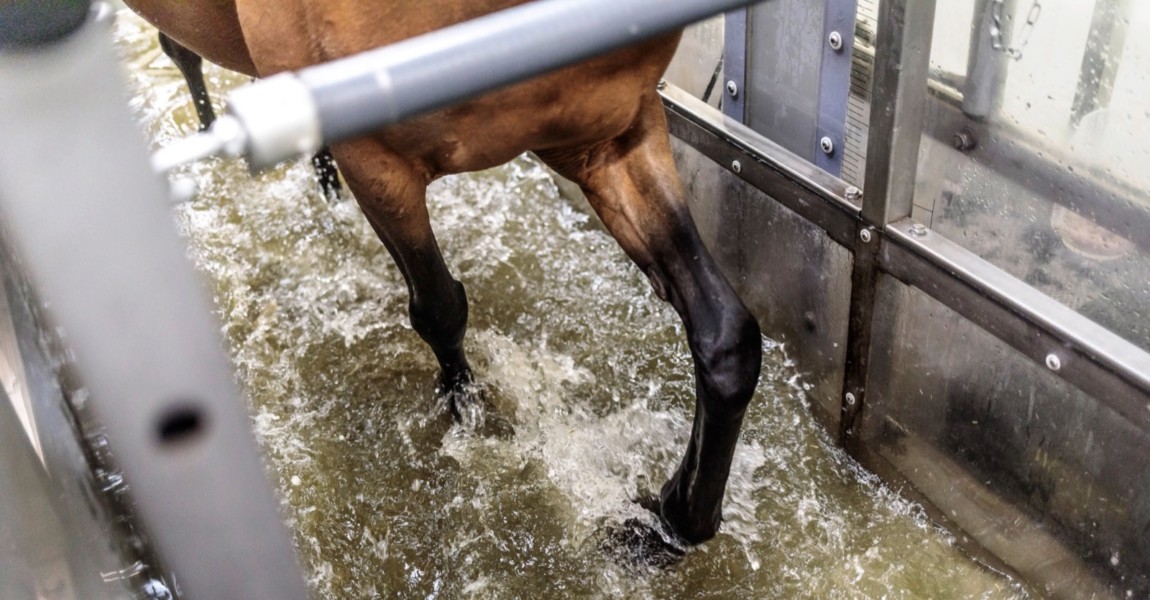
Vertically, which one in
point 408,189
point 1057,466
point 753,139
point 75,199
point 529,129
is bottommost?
point 1057,466

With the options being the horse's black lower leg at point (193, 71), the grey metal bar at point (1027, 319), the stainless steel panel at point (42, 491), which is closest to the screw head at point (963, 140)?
the grey metal bar at point (1027, 319)

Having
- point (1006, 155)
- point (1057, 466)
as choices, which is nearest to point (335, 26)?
point (1006, 155)

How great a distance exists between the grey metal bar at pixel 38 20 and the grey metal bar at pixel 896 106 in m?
1.52

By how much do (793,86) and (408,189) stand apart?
3.03 ft

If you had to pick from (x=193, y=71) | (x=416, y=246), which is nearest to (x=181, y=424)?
(x=416, y=246)

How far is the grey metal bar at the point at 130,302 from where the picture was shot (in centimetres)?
42

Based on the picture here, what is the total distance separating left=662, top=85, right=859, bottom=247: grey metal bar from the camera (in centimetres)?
201

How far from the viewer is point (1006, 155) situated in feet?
5.85

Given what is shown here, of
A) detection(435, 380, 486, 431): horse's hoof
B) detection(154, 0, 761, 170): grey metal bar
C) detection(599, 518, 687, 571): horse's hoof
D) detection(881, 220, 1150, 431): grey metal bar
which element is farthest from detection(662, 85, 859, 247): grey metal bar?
detection(154, 0, 761, 170): grey metal bar

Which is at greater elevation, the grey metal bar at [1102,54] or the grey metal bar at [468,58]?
the grey metal bar at [468,58]

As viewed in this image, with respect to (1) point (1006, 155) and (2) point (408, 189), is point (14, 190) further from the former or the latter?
(1) point (1006, 155)

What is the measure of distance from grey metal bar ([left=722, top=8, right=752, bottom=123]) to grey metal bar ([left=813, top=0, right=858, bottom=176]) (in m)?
0.26

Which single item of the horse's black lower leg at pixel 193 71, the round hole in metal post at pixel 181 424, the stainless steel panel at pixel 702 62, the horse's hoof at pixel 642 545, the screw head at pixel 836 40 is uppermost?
the round hole in metal post at pixel 181 424

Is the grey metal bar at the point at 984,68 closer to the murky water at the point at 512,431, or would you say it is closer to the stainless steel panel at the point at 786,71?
the stainless steel panel at the point at 786,71
